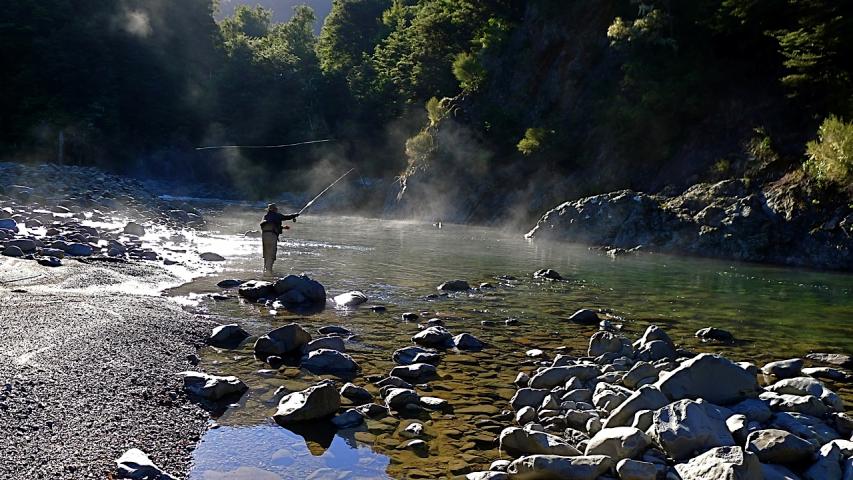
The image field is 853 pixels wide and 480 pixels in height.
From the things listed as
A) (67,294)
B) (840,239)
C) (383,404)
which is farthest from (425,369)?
(840,239)

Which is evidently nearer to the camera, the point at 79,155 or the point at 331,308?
the point at 331,308

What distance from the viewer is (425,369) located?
30.6 ft

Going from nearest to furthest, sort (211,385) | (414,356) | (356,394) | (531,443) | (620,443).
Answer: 1. (620,443)
2. (531,443)
3. (211,385)
4. (356,394)
5. (414,356)

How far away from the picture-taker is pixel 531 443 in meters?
6.75

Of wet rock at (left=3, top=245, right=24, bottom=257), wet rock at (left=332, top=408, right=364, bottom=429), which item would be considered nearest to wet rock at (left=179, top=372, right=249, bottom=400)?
wet rock at (left=332, top=408, right=364, bottom=429)

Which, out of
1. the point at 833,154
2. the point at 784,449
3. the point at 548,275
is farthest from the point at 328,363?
the point at 833,154

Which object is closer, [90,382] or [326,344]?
[90,382]

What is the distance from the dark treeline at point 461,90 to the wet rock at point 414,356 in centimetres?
2029

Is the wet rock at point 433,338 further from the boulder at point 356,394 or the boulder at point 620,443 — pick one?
the boulder at point 620,443

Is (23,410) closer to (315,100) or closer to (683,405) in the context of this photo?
(683,405)

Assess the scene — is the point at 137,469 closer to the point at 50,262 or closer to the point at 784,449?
the point at 784,449

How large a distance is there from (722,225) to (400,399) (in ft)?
A: 74.6

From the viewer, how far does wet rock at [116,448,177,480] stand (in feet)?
18.3

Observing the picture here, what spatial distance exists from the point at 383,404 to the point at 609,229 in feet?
80.3
